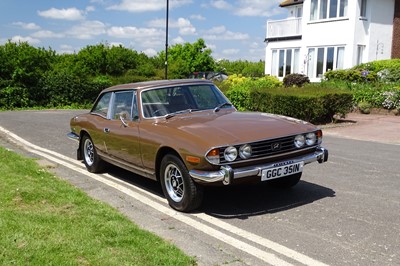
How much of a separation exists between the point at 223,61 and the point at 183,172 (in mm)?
54554

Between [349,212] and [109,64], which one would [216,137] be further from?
[109,64]

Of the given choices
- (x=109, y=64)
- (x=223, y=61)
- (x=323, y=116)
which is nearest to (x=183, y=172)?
(x=323, y=116)

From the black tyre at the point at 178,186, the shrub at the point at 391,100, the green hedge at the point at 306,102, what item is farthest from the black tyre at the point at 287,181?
the shrub at the point at 391,100

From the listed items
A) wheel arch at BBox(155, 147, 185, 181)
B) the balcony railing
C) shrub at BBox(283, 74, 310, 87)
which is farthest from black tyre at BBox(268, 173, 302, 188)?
the balcony railing

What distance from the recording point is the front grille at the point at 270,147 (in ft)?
17.2

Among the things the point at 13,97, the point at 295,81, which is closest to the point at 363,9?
the point at 295,81

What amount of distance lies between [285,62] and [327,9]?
16.8ft

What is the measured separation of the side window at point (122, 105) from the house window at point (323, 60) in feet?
75.3

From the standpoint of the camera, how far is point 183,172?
539 centimetres

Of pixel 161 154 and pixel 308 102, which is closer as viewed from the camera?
pixel 161 154

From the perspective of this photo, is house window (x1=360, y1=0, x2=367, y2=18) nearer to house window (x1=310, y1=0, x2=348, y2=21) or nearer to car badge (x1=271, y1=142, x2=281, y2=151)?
house window (x1=310, y1=0, x2=348, y2=21)

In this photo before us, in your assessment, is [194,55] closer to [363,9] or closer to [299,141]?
[363,9]

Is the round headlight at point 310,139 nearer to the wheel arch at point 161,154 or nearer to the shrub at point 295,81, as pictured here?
the wheel arch at point 161,154

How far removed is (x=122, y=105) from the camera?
7055 millimetres
